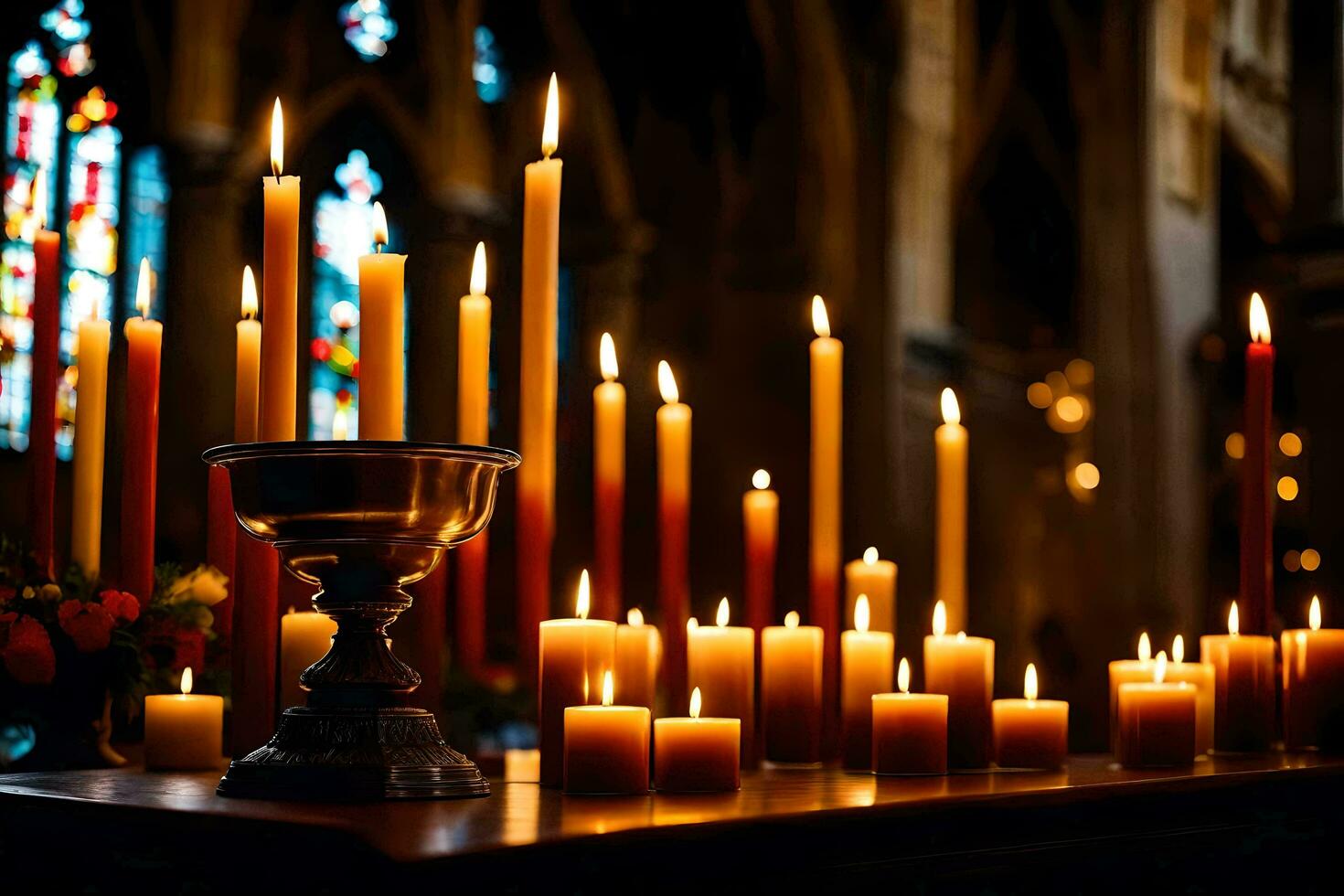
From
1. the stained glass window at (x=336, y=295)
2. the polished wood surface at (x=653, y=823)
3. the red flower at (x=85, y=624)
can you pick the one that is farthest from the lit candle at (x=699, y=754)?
the stained glass window at (x=336, y=295)

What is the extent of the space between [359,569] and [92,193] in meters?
9.20

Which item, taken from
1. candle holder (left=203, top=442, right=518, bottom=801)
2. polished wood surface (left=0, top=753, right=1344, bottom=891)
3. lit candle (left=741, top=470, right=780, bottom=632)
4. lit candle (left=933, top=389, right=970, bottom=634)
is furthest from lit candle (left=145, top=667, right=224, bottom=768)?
lit candle (left=933, top=389, right=970, bottom=634)

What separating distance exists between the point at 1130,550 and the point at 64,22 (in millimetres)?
7135

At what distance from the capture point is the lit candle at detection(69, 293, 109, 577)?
246cm

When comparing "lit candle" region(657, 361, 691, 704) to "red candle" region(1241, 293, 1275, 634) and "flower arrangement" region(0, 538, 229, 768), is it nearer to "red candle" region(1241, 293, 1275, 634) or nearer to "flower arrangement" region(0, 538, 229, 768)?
"flower arrangement" region(0, 538, 229, 768)

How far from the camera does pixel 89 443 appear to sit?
2473 mm

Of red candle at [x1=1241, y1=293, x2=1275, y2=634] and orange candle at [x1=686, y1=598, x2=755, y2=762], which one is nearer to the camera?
orange candle at [x1=686, y1=598, x2=755, y2=762]

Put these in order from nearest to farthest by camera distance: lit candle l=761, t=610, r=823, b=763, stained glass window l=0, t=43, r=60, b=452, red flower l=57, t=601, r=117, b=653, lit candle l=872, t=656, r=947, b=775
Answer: lit candle l=872, t=656, r=947, b=775, red flower l=57, t=601, r=117, b=653, lit candle l=761, t=610, r=823, b=763, stained glass window l=0, t=43, r=60, b=452

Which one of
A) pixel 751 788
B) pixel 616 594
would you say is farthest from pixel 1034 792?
pixel 616 594

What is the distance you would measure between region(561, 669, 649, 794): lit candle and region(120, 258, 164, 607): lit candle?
2.43ft

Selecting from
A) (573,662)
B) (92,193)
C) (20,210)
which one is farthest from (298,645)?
(92,193)

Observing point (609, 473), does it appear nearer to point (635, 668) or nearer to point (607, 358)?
point (607, 358)

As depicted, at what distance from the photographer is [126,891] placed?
63.3 inches

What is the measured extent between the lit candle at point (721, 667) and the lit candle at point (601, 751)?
471mm
